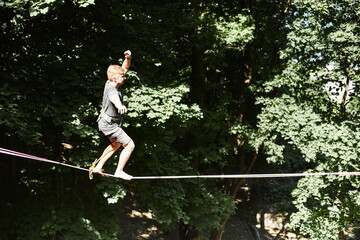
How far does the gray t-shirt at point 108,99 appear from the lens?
547 centimetres

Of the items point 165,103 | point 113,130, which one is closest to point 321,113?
point 165,103

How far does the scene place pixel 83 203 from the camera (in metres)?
11.0

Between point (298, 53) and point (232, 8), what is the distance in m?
3.56

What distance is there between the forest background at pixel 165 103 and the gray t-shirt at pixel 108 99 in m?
3.51

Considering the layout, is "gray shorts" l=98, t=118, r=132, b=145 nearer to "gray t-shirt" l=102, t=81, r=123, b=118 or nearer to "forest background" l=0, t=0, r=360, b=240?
"gray t-shirt" l=102, t=81, r=123, b=118

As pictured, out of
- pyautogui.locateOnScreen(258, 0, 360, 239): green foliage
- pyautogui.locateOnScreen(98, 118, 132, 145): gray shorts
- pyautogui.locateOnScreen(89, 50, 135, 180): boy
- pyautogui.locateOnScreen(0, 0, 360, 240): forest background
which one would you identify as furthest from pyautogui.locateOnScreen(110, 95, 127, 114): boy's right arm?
pyautogui.locateOnScreen(258, 0, 360, 239): green foliage

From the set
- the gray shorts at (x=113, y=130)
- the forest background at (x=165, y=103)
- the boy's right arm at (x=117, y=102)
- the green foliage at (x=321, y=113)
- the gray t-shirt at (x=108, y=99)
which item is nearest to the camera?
the boy's right arm at (x=117, y=102)

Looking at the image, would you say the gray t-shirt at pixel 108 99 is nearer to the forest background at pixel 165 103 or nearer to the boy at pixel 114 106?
the boy at pixel 114 106

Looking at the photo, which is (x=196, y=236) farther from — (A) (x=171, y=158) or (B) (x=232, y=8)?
(B) (x=232, y=8)

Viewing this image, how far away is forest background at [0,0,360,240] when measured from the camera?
31.6 feet

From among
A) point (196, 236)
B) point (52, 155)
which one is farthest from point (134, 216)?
point (52, 155)

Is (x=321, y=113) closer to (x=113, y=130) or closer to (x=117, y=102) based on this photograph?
(x=113, y=130)

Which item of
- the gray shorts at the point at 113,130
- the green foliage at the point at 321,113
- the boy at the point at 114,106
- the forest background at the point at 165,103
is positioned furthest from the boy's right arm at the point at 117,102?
the green foliage at the point at 321,113

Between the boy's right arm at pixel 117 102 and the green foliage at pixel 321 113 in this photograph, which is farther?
the green foliage at pixel 321 113
